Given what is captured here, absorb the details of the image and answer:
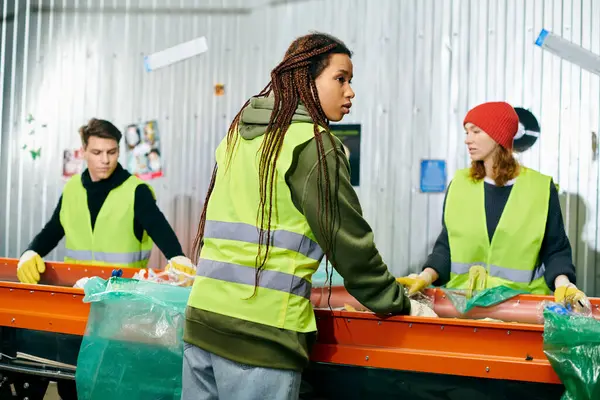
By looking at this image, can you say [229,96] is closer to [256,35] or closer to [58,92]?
[256,35]

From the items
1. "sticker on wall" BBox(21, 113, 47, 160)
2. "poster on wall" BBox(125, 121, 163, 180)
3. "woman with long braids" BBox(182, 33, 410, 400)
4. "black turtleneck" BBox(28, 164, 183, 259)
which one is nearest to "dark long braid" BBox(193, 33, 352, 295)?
"woman with long braids" BBox(182, 33, 410, 400)

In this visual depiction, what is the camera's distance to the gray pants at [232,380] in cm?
155

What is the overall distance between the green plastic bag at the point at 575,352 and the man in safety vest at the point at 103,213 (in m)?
2.14

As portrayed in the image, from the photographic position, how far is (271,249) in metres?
1.57

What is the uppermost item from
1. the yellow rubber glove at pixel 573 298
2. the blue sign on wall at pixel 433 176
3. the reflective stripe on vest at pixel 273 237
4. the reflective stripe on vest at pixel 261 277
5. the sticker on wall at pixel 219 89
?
the sticker on wall at pixel 219 89

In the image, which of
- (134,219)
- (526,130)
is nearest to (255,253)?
(134,219)

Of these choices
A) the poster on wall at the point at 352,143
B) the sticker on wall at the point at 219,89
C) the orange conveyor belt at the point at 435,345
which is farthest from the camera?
the sticker on wall at the point at 219,89

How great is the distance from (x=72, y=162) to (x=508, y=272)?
340 centimetres

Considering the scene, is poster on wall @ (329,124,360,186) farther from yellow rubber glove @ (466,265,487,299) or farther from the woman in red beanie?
yellow rubber glove @ (466,265,487,299)

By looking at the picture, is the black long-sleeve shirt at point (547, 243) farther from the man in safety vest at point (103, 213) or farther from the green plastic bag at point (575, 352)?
the man in safety vest at point (103, 213)

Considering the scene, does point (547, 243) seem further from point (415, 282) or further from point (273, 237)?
point (273, 237)

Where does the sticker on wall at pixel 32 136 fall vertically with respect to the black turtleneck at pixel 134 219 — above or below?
above

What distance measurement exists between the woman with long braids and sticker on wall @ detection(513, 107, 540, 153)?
253cm

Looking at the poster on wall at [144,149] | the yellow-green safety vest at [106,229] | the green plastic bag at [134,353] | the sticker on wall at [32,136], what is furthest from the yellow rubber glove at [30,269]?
the sticker on wall at [32,136]
